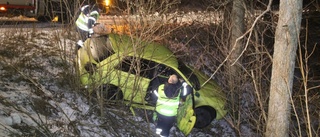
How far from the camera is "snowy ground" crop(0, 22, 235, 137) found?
5.69 meters

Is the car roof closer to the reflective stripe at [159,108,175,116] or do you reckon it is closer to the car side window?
A: the car side window

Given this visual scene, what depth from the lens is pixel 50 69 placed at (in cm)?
836

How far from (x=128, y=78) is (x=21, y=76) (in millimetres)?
2124

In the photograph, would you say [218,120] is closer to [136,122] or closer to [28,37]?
[136,122]

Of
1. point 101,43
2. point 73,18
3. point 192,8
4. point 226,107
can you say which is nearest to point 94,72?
point 101,43

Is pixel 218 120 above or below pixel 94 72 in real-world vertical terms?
below

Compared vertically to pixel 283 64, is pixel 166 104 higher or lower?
lower

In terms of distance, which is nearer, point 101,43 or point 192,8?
point 101,43

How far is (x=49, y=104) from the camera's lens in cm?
669

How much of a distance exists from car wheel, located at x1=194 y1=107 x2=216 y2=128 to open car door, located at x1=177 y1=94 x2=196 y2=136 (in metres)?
0.48

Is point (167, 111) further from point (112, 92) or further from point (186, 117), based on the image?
point (112, 92)

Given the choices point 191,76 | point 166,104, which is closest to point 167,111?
point 166,104

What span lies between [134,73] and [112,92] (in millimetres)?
587

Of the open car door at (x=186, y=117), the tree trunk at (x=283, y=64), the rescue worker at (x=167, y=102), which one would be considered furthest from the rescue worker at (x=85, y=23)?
the tree trunk at (x=283, y=64)
